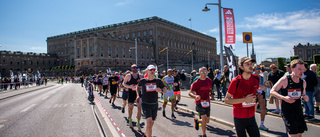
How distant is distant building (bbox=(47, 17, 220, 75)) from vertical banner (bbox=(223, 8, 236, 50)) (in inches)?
2062

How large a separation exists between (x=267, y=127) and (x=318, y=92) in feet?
11.7

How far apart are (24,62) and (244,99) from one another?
11715cm

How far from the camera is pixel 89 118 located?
8.30 meters

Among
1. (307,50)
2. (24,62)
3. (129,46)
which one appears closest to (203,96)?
(129,46)

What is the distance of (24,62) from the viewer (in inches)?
3900

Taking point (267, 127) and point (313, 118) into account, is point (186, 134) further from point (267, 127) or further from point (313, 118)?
point (313, 118)

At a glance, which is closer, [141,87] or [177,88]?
[141,87]

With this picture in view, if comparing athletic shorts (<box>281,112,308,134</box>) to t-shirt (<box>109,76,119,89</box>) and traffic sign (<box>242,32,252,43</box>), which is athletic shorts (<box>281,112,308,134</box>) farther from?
traffic sign (<box>242,32,252,43</box>)

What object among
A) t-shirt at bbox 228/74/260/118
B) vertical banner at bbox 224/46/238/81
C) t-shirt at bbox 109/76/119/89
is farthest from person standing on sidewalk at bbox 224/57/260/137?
t-shirt at bbox 109/76/119/89

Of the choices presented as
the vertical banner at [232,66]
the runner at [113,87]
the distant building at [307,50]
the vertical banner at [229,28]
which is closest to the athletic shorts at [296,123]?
the vertical banner at [232,66]

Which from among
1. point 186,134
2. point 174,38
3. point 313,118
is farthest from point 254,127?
point 174,38

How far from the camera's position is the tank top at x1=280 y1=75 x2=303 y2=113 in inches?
155

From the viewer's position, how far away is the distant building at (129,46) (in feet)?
241

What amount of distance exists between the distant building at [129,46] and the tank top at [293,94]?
6036 centimetres
